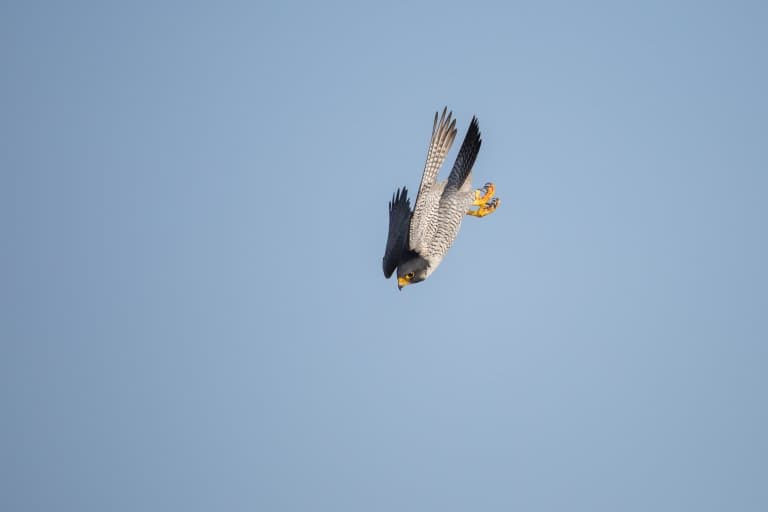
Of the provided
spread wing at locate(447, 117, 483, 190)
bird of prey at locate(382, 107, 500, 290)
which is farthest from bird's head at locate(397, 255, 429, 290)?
spread wing at locate(447, 117, 483, 190)

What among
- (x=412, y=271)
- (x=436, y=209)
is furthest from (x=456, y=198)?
(x=412, y=271)

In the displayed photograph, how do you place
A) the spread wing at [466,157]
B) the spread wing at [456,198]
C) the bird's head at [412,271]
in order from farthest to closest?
the spread wing at [466,157] → the spread wing at [456,198] → the bird's head at [412,271]

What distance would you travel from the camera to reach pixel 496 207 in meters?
31.1

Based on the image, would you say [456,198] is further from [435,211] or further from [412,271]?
[412,271]

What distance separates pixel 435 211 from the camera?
28969mm

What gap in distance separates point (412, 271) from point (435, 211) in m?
1.59

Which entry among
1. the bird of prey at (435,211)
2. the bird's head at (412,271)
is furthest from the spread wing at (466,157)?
the bird's head at (412,271)

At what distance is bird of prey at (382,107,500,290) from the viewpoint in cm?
2842

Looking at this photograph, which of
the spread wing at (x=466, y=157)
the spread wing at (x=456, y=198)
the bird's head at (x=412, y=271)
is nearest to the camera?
the bird's head at (x=412, y=271)

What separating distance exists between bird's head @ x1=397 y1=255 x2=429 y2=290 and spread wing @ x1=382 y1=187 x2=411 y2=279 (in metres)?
0.63

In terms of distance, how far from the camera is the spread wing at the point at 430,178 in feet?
93.0

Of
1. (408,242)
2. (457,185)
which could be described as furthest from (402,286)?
(457,185)

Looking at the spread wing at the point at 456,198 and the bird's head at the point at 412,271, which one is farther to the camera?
the spread wing at the point at 456,198

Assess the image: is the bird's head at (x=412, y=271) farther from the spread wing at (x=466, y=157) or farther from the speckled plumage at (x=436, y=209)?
the spread wing at (x=466, y=157)
